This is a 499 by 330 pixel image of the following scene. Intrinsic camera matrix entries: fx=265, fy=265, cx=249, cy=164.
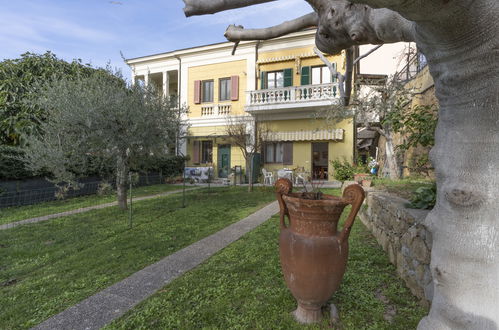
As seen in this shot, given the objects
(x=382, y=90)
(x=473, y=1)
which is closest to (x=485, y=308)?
(x=473, y=1)

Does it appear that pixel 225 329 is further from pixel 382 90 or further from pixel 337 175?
pixel 337 175

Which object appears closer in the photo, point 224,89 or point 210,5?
point 210,5

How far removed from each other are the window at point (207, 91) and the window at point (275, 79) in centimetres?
397

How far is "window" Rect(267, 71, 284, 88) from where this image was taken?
624 inches

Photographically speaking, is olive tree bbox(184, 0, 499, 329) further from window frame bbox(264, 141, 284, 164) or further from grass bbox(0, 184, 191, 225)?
window frame bbox(264, 141, 284, 164)

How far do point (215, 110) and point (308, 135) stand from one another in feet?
20.5

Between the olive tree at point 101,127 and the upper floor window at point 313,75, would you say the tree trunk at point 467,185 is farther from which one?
the upper floor window at point 313,75

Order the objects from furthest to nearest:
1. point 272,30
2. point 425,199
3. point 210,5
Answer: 1. point 425,199
2. point 272,30
3. point 210,5

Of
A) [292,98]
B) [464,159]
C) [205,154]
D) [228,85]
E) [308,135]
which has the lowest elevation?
[464,159]

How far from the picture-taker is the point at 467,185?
1.25 metres

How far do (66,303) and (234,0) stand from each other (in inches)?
131

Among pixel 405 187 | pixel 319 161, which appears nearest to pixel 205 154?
pixel 319 161

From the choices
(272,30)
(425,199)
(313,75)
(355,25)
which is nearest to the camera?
(355,25)

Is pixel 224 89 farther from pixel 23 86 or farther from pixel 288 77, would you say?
pixel 23 86
